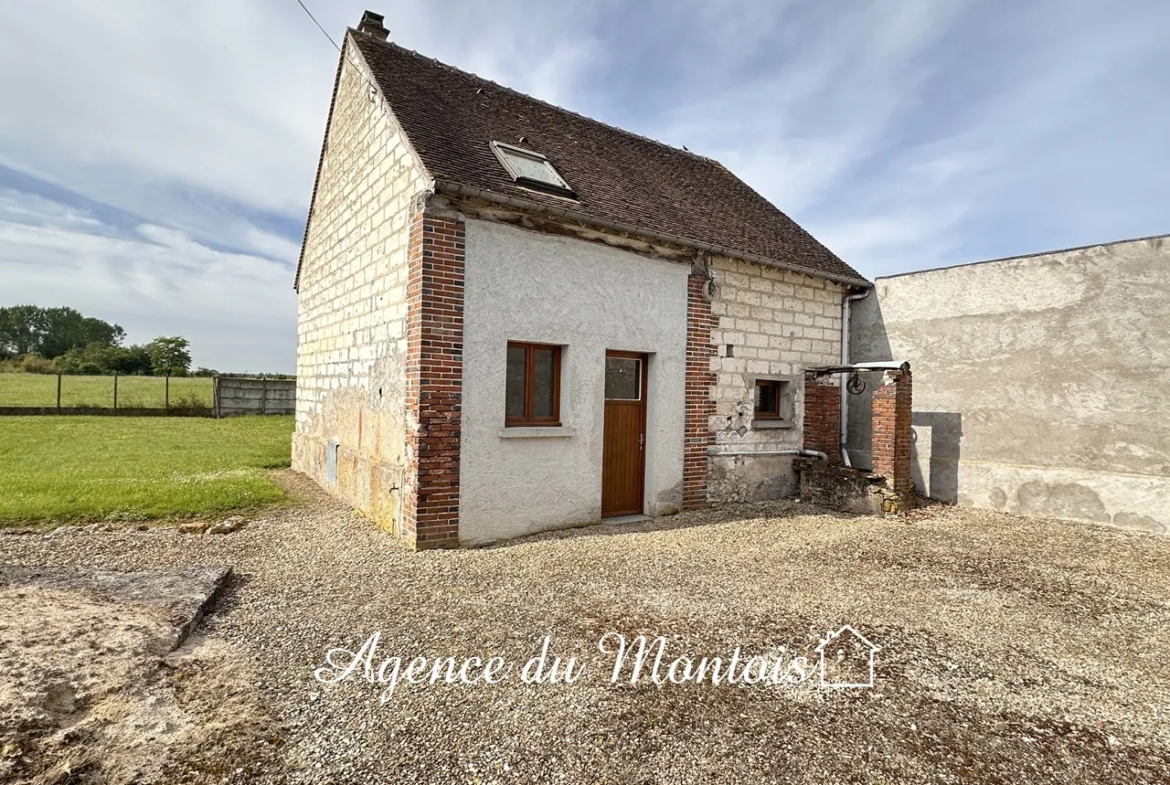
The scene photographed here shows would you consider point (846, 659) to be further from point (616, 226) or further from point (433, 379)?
point (616, 226)

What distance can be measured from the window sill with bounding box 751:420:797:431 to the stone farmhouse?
3 centimetres

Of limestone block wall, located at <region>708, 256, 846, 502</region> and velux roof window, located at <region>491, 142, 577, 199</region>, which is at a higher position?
velux roof window, located at <region>491, 142, 577, 199</region>

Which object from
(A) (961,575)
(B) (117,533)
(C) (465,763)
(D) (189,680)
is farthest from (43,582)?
(A) (961,575)

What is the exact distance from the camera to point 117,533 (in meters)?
6.33

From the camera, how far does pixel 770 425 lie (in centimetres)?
911

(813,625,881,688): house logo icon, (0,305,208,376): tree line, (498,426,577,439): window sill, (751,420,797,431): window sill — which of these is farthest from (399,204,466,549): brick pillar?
(0,305,208,376): tree line

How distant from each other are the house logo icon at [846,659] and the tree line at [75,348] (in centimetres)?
3818

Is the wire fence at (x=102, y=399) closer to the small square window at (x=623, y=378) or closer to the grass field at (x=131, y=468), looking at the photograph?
the grass field at (x=131, y=468)

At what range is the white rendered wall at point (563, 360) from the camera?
6.31 m

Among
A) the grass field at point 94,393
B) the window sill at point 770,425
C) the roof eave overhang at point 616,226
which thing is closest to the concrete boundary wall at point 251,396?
the grass field at point 94,393

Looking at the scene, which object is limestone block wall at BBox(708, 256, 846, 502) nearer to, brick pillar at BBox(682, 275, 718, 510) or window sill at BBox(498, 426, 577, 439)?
brick pillar at BBox(682, 275, 718, 510)

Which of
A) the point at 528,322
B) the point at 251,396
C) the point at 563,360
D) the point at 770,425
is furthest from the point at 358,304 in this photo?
the point at 251,396

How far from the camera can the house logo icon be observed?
3.51m

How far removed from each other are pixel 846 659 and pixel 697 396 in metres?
4.77
